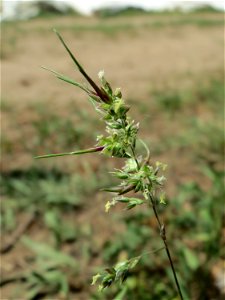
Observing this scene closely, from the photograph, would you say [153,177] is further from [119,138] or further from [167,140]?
[167,140]

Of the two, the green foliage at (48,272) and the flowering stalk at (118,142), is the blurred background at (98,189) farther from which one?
the flowering stalk at (118,142)

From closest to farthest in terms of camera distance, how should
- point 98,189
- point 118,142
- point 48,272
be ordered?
1. point 118,142
2. point 48,272
3. point 98,189

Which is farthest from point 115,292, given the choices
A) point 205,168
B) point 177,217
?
point 205,168

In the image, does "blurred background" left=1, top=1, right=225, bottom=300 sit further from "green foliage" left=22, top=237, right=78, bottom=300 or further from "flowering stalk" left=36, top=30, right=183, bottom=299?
"flowering stalk" left=36, top=30, right=183, bottom=299

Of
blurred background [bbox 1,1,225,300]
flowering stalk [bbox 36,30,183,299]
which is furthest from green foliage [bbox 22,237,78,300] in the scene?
flowering stalk [bbox 36,30,183,299]

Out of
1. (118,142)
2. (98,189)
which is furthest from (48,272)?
(118,142)

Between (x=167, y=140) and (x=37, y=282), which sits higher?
(x=37, y=282)

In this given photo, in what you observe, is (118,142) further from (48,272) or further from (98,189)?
(98,189)

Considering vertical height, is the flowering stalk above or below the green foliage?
above
